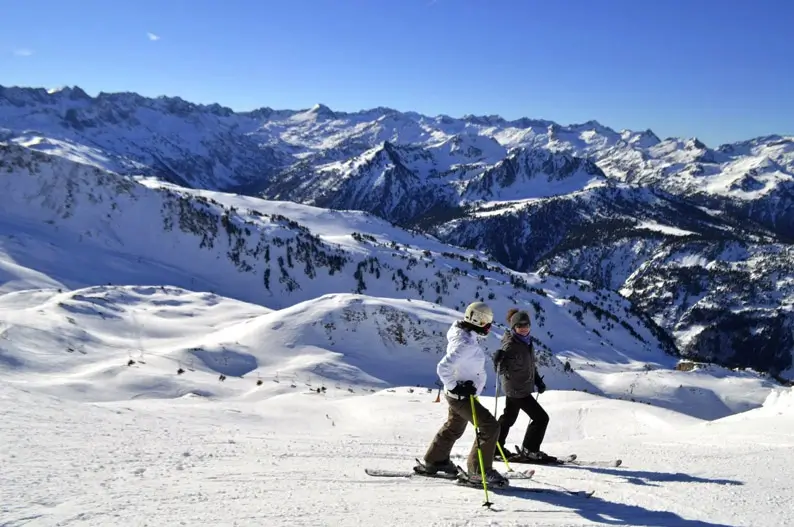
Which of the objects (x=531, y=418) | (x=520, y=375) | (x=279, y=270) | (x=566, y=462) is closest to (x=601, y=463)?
(x=566, y=462)

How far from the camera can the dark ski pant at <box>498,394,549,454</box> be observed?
10.3 meters

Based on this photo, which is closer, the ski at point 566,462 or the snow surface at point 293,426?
the snow surface at point 293,426

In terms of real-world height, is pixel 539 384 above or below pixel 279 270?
above

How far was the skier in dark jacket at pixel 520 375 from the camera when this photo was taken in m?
9.97

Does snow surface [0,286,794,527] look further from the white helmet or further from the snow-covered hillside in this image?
the white helmet

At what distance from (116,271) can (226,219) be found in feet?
86.3

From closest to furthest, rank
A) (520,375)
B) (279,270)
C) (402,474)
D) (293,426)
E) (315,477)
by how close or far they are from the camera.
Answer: (315,477) → (402,474) → (520,375) → (293,426) → (279,270)

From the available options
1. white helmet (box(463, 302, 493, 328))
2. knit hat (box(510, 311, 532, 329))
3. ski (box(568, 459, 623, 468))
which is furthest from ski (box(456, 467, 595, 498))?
knit hat (box(510, 311, 532, 329))

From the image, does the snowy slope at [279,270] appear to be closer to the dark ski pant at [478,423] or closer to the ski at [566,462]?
the ski at [566,462]

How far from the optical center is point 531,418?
1052 centimetres

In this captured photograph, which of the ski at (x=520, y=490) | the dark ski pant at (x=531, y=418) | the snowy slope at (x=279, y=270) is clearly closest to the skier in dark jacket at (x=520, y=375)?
the dark ski pant at (x=531, y=418)

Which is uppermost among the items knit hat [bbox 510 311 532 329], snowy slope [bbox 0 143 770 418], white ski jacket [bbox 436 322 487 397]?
knit hat [bbox 510 311 532 329]

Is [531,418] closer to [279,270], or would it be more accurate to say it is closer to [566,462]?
[566,462]

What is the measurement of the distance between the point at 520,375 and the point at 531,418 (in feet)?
3.24
